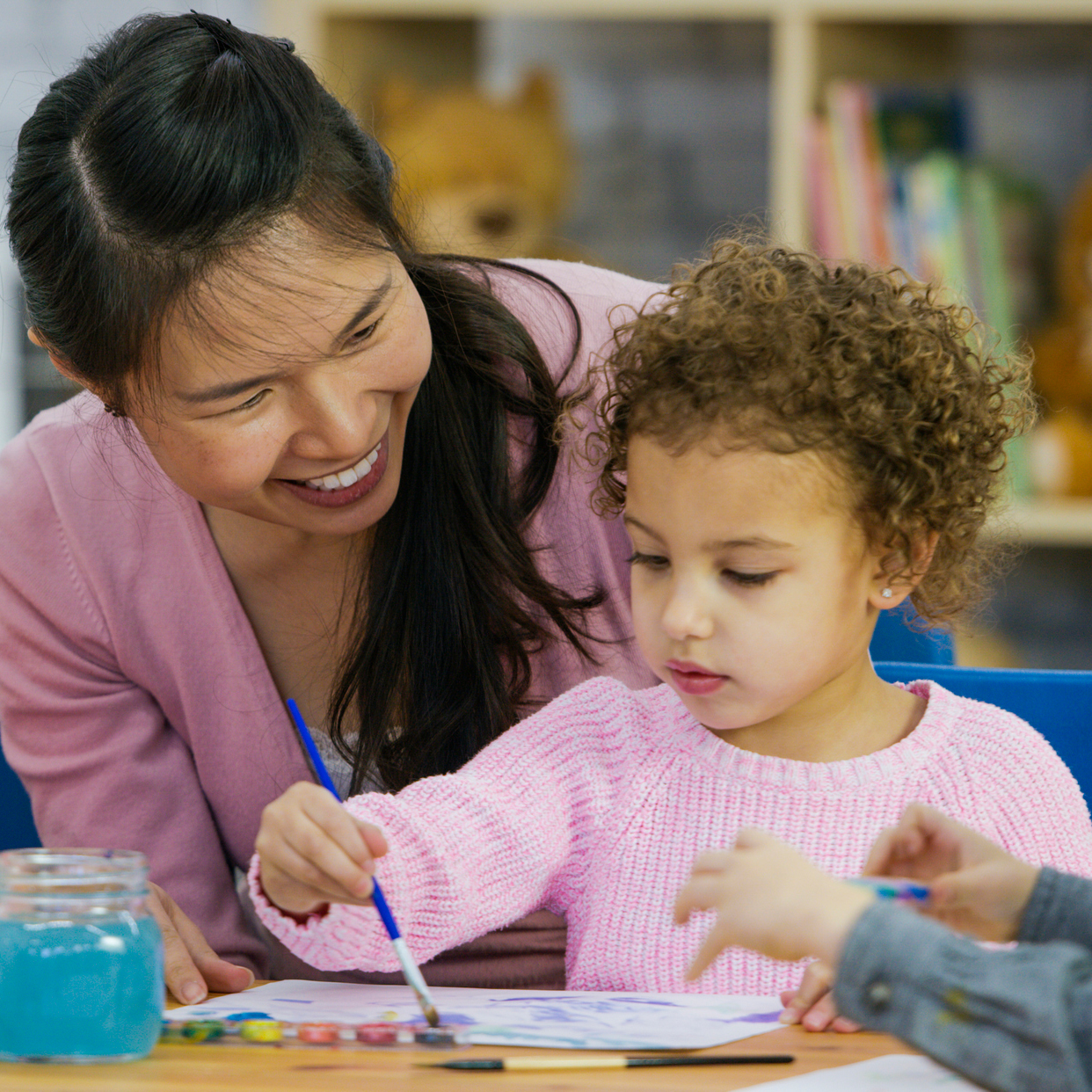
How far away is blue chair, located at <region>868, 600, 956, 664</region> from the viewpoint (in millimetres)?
1297

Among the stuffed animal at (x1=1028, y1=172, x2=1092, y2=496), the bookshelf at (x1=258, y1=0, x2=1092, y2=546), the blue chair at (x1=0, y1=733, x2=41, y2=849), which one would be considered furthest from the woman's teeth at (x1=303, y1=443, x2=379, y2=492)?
the stuffed animal at (x1=1028, y1=172, x2=1092, y2=496)

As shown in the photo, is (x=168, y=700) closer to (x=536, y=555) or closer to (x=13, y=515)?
(x=13, y=515)

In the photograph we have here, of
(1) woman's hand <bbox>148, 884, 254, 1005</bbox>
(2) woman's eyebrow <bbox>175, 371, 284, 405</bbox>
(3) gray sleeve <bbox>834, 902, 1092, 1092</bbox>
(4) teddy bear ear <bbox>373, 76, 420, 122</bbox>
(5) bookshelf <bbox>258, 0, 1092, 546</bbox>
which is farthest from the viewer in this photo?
(4) teddy bear ear <bbox>373, 76, 420, 122</bbox>

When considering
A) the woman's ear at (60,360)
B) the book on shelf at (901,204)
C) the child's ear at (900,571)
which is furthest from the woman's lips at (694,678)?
the book on shelf at (901,204)

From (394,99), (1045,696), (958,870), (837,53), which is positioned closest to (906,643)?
(1045,696)

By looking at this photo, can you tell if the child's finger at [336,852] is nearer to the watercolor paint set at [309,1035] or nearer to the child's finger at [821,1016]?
the watercolor paint set at [309,1035]

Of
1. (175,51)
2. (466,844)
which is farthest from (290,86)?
(466,844)

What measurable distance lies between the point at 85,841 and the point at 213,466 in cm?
39

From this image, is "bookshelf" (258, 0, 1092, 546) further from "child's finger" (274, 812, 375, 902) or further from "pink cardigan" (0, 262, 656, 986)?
"child's finger" (274, 812, 375, 902)

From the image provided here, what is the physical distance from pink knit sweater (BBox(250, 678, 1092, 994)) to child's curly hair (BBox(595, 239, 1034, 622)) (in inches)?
5.1

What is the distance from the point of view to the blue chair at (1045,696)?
1120 millimetres

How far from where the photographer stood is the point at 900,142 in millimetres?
2049

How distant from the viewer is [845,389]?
3.01 ft

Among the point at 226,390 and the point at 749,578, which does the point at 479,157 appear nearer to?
the point at 226,390
